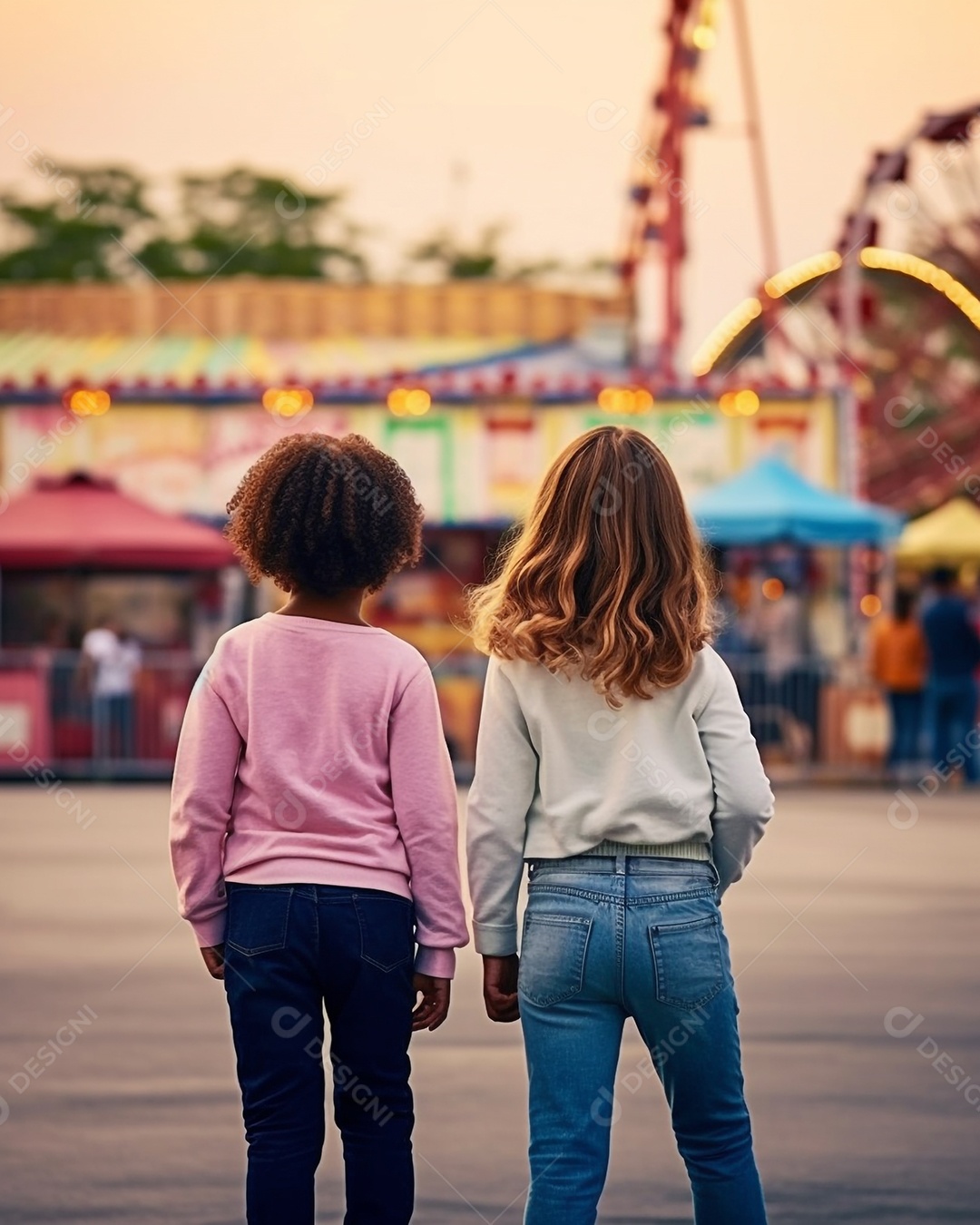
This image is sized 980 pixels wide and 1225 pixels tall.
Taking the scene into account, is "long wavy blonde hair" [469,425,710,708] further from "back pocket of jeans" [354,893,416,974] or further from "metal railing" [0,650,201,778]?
"metal railing" [0,650,201,778]

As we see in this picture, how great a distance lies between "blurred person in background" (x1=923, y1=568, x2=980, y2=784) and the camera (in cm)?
1858

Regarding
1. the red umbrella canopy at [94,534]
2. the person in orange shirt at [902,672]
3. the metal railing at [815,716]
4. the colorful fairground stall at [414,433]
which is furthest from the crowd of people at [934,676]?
the red umbrella canopy at [94,534]

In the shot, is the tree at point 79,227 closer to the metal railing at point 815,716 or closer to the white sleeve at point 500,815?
the metal railing at point 815,716

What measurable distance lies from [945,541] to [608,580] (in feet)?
102

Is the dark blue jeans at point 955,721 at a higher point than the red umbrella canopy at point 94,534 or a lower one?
lower

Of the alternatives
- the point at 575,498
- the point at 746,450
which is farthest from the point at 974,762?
the point at 575,498

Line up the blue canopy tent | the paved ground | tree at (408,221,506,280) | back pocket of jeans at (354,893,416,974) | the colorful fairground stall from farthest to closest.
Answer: tree at (408,221,506,280) → the colorful fairground stall → the blue canopy tent → the paved ground → back pocket of jeans at (354,893,416,974)

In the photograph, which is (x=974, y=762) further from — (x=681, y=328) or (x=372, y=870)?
(x=372, y=870)

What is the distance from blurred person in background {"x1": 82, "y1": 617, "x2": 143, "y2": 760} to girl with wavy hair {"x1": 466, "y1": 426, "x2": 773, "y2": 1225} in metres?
15.8

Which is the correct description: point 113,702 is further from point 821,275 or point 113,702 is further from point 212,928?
point 212,928

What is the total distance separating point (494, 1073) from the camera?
6668 millimetres

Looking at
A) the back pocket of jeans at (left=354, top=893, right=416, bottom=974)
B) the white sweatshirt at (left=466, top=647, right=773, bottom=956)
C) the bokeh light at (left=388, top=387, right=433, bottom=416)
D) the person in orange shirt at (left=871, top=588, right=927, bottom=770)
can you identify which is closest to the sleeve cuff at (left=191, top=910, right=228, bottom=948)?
the back pocket of jeans at (left=354, top=893, right=416, bottom=974)

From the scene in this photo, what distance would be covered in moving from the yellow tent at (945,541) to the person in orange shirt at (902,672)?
14582 mm

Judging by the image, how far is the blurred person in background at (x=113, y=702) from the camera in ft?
63.3
